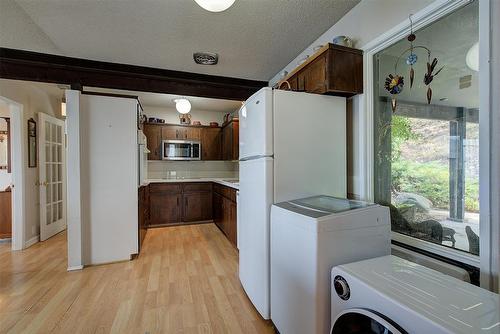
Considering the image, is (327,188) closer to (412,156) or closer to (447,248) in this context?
(412,156)

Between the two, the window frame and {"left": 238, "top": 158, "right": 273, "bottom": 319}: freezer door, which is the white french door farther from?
the window frame

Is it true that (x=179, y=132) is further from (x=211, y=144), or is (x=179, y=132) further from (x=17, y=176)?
(x=17, y=176)

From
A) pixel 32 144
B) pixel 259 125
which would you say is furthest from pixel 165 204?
pixel 259 125

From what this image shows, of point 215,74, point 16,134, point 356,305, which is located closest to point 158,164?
point 16,134

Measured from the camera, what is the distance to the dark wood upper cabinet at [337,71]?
1702 mm

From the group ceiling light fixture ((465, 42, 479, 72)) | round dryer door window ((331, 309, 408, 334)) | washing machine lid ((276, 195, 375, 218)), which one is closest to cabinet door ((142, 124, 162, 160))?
washing machine lid ((276, 195, 375, 218))

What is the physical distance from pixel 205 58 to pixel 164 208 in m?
2.88

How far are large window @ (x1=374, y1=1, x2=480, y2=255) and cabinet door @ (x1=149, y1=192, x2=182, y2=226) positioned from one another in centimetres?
359

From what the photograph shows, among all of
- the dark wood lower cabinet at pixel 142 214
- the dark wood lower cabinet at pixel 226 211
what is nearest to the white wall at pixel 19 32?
the dark wood lower cabinet at pixel 142 214

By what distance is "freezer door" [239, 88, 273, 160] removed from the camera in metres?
1.61

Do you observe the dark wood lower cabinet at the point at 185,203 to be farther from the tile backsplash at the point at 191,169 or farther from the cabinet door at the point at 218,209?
the tile backsplash at the point at 191,169

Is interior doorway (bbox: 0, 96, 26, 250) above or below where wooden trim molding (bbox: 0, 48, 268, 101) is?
below

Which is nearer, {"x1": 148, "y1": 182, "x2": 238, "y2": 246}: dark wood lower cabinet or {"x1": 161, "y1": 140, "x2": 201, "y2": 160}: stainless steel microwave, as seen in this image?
{"x1": 148, "y1": 182, "x2": 238, "y2": 246}: dark wood lower cabinet

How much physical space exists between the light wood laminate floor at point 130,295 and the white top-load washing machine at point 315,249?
50cm
